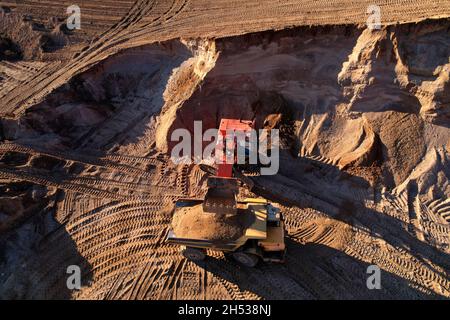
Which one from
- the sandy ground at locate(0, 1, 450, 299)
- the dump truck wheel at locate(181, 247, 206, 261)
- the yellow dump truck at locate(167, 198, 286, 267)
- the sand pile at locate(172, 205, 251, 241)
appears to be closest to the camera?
the yellow dump truck at locate(167, 198, 286, 267)

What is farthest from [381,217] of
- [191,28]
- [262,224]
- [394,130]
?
[191,28]

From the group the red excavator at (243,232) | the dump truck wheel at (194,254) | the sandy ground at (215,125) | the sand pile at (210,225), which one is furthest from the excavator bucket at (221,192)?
the sandy ground at (215,125)

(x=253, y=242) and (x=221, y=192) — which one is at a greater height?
(x=221, y=192)

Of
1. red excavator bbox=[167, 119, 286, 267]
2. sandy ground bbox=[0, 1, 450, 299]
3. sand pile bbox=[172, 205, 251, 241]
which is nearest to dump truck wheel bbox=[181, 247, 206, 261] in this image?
red excavator bbox=[167, 119, 286, 267]

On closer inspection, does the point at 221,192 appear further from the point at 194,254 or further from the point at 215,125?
the point at 215,125

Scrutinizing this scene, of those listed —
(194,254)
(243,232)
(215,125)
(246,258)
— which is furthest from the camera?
(215,125)

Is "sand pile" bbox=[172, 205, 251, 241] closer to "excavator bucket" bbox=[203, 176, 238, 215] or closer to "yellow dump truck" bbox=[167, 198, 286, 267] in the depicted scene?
"yellow dump truck" bbox=[167, 198, 286, 267]

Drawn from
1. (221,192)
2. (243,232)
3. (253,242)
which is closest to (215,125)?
(221,192)

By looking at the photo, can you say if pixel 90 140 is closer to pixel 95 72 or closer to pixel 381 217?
pixel 95 72
